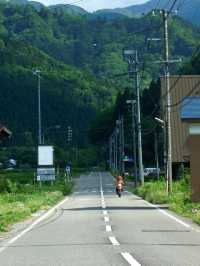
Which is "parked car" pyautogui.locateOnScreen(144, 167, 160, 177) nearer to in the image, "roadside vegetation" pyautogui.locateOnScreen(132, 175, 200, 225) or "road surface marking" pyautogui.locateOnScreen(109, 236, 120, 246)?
"roadside vegetation" pyautogui.locateOnScreen(132, 175, 200, 225)

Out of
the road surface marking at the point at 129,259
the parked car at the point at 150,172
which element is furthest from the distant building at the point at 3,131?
the parked car at the point at 150,172

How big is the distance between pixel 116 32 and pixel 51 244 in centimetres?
9444

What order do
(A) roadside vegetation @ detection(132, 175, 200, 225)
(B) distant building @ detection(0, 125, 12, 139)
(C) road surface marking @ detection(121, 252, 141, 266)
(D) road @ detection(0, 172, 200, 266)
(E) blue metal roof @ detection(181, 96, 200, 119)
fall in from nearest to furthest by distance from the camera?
(C) road surface marking @ detection(121, 252, 141, 266)
(D) road @ detection(0, 172, 200, 266)
(A) roadside vegetation @ detection(132, 175, 200, 225)
(E) blue metal roof @ detection(181, 96, 200, 119)
(B) distant building @ detection(0, 125, 12, 139)

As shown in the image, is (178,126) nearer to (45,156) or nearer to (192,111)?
(45,156)

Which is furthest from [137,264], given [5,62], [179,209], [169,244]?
[5,62]

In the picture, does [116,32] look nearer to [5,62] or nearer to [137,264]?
[5,62]

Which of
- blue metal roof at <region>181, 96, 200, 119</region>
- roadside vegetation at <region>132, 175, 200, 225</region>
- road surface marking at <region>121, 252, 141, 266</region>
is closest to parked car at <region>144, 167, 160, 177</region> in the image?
roadside vegetation at <region>132, 175, 200, 225</region>

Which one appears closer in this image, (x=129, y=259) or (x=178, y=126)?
(x=129, y=259)

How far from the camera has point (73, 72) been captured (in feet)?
422

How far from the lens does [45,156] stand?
53938mm

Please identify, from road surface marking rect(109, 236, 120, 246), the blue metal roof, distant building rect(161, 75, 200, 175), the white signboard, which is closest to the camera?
road surface marking rect(109, 236, 120, 246)

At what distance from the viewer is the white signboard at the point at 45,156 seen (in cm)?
5351

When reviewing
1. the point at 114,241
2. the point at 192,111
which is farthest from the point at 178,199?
the point at 114,241

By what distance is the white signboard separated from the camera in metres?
53.5
